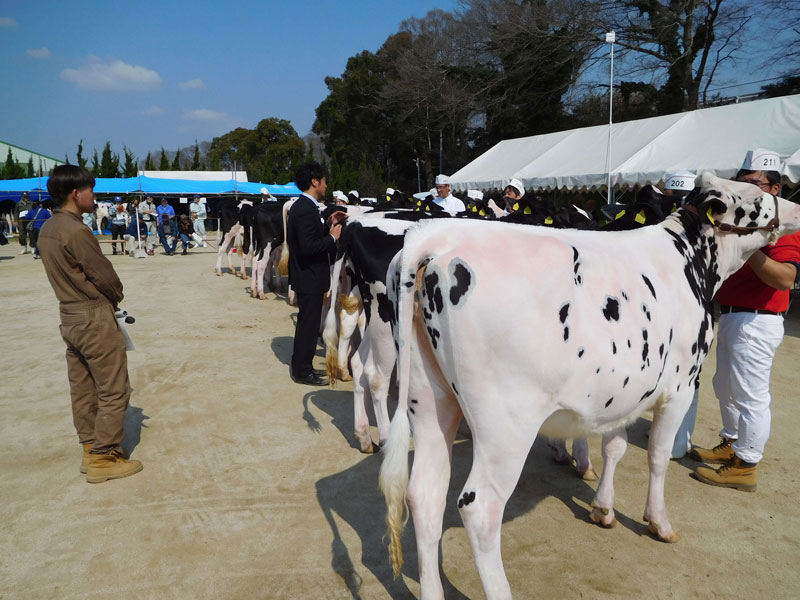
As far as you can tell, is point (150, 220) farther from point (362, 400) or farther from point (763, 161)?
point (763, 161)

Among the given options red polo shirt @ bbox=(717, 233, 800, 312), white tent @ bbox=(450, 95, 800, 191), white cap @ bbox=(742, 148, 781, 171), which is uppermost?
white tent @ bbox=(450, 95, 800, 191)

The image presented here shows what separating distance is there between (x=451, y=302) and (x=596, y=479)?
7.81 feet

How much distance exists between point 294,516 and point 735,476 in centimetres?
295

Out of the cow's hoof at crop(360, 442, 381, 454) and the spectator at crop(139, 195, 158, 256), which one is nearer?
the cow's hoof at crop(360, 442, 381, 454)

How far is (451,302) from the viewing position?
2275 millimetres

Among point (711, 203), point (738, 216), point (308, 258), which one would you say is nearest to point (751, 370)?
point (738, 216)

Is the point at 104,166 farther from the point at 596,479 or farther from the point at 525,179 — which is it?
the point at 596,479

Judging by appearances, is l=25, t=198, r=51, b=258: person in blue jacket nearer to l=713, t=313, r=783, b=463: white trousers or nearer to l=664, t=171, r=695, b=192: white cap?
l=664, t=171, r=695, b=192: white cap

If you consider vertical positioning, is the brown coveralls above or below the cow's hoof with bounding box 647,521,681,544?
above

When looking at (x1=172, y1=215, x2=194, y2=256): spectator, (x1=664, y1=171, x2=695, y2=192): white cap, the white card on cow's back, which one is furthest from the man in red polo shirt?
(x1=172, y1=215, x2=194, y2=256): spectator

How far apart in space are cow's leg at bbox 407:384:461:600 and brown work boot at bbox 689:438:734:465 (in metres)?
2.61

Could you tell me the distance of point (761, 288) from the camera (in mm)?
3510

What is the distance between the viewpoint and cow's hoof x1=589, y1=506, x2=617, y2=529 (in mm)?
3246

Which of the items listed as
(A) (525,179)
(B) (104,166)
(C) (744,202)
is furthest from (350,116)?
(C) (744,202)
